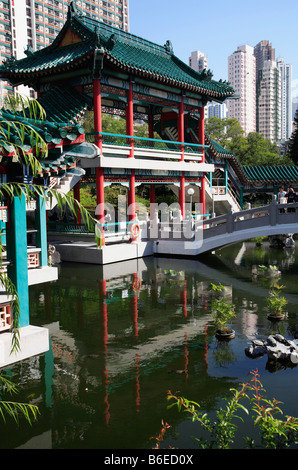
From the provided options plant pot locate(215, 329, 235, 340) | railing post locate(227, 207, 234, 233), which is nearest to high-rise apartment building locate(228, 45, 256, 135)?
railing post locate(227, 207, 234, 233)

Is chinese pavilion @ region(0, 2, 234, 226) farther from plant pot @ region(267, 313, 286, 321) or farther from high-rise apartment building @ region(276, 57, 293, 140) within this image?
high-rise apartment building @ region(276, 57, 293, 140)

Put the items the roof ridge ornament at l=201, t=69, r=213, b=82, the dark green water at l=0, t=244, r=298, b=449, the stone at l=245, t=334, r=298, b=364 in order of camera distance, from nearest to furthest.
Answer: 1. the dark green water at l=0, t=244, r=298, b=449
2. the stone at l=245, t=334, r=298, b=364
3. the roof ridge ornament at l=201, t=69, r=213, b=82

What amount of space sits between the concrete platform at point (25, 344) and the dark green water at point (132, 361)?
1.49 ft

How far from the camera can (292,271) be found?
50.5 ft

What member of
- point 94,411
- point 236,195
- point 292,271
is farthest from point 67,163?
point 236,195

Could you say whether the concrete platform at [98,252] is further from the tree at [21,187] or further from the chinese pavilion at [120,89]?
the tree at [21,187]

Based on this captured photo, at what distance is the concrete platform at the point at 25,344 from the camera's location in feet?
21.5

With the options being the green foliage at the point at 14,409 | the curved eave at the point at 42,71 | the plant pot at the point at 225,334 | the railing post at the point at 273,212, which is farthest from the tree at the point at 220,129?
the green foliage at the point at 14,409

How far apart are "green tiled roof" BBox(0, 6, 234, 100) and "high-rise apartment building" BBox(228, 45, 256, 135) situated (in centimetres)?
9047

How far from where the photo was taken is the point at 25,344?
668 cm

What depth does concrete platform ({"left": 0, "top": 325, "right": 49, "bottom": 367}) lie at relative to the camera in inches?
258

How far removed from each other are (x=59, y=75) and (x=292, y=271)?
11.0 metres

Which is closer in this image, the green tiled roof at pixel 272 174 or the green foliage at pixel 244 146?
the green tiled roof at pixel 272 174

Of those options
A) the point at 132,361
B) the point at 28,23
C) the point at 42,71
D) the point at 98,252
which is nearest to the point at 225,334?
the point at 132,361
